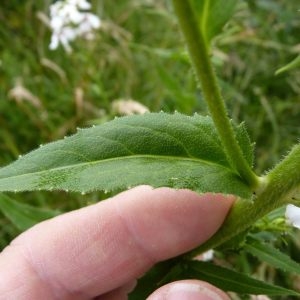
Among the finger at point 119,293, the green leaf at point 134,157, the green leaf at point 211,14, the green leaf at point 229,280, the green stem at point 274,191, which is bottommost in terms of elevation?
the finger at point 119,293

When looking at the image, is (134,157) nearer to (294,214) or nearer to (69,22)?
(294,214)

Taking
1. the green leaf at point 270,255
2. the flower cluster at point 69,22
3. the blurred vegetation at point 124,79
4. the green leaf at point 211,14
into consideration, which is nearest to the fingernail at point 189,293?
the green leaf at point 270,255

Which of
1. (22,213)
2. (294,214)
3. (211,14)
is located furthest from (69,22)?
(211,14)

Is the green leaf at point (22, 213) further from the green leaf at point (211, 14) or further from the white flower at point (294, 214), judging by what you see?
the green leaf at point (211, 14)

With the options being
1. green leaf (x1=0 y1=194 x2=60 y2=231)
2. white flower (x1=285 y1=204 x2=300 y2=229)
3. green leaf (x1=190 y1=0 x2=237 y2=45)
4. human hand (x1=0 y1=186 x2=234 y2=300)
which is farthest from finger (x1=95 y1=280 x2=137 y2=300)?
green leaf (x1=190 y1=0 x2=237 y2=45)

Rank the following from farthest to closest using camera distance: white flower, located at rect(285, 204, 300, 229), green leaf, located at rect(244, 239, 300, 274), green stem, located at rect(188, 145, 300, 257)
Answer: green leaf, located at rect(244, 239, 300, 274), white flower, located at rect(285, 204, 300, 229), green stem, located at rect(188, 145, 300, 257)

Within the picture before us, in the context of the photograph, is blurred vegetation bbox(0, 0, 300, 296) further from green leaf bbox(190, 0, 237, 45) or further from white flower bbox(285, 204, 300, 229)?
green leaf bbox(190, 0, 237, 45)
